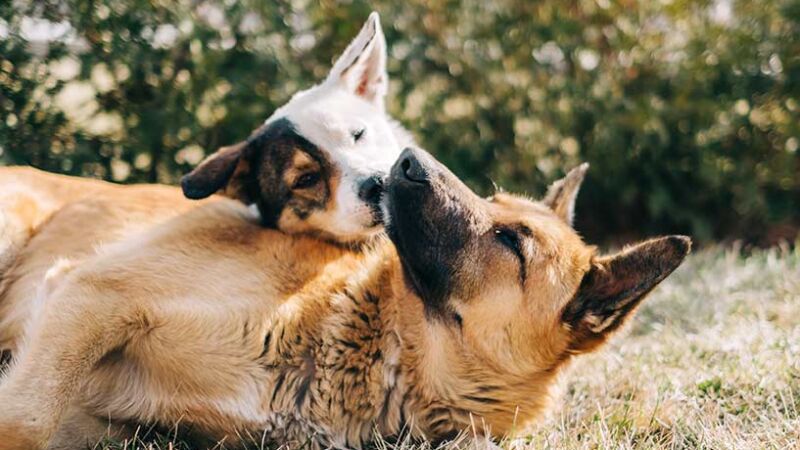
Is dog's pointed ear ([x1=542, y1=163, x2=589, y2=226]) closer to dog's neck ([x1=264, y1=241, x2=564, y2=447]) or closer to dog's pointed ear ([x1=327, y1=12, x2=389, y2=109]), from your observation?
dog's neck ([x1=264, y1=241, x2=564, y2=447])

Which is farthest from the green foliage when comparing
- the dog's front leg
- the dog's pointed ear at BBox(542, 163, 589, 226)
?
the dog's front leg

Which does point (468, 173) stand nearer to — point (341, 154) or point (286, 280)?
point (341, 154)

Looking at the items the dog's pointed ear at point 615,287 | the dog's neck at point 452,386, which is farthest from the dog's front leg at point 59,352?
the dog's pointed ear at point 615,287

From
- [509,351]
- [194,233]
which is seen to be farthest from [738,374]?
[194,233]

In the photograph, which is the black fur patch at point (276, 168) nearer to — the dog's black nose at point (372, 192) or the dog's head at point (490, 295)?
the dog's black nose at point (372, 192)

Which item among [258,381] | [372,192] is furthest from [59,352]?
[372,192]

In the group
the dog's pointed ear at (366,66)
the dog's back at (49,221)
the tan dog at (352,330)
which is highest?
the dog's pointed ear at (366,66)

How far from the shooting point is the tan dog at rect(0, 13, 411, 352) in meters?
3.45

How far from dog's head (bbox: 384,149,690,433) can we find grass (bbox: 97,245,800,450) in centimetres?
22

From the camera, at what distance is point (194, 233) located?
10.5ft

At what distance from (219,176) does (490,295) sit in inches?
55.5

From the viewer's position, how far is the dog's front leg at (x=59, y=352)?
98.0 inches

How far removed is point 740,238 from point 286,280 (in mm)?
4944

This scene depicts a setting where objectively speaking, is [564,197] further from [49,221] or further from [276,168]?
[49,221]
